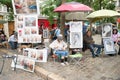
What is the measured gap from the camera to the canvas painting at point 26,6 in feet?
45.0

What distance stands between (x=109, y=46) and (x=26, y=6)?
14.8ft

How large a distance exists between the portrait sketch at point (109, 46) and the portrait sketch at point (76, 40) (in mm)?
1135

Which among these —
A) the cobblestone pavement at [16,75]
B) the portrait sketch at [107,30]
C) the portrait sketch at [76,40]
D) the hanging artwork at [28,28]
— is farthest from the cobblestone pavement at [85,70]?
the hanging artwork at [28,28]

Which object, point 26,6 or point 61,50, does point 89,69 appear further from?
point 26,6

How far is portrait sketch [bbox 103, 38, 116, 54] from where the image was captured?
12.9 meters

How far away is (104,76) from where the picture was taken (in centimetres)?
884

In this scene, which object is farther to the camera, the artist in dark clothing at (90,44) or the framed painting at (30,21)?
the framed painting at (30,21)

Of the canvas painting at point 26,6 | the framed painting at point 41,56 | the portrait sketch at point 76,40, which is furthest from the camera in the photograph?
the canvas painting at point 26,6

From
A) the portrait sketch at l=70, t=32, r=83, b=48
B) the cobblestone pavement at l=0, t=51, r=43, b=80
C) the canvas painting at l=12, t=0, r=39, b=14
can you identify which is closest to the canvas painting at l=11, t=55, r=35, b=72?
the cobblestone pavement at l=0, t=51, r=43, b=80

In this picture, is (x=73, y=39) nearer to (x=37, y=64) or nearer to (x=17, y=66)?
(x=37, y=64)

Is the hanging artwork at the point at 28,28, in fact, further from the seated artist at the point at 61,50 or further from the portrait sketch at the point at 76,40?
the seated artist at the point at 61,50

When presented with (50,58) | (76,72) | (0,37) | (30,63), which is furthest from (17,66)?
(0,37)

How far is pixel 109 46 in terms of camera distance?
1302 cm

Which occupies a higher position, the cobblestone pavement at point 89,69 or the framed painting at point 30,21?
the framed painting at point 30,21
